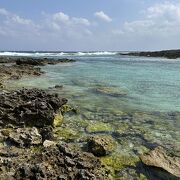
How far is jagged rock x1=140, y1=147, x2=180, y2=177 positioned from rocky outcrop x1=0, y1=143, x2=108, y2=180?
160 centimetres

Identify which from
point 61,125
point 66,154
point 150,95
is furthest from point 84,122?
point 150,95

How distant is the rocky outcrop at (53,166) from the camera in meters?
7.62

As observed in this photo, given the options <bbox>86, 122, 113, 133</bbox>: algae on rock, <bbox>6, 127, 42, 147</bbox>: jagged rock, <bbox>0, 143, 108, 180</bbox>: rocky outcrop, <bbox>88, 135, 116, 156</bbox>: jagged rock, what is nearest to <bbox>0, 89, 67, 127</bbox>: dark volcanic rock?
<bbox>6, 127, 42, 147</bbox>: jagged rock

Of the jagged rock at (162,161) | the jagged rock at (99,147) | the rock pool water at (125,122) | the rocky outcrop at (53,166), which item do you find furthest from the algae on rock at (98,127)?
the rocky outcrop at (53,166)

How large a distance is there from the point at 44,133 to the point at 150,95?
43.9 feet

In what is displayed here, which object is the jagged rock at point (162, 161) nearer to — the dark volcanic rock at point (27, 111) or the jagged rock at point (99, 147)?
the jagged rock at point (99, 147)

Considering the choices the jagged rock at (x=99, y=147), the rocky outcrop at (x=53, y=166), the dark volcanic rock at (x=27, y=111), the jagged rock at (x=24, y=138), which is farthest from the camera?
the dark volcanic rock at (x=27, y=111)

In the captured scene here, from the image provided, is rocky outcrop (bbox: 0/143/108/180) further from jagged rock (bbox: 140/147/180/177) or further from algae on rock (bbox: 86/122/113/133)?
algae on rock (bbox: 86/122/113/133)

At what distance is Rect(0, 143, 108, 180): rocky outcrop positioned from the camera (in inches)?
300

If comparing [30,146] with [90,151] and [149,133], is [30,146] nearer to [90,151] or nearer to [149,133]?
[90,151]

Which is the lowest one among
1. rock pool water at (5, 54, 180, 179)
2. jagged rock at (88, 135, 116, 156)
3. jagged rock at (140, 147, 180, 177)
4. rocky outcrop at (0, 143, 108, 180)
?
rock pool water at (5, 54, 180, 179)

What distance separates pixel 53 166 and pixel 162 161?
131 inches

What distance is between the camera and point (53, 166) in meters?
8.12

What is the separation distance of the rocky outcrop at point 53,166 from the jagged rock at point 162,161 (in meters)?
1.60
